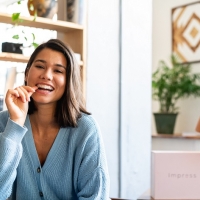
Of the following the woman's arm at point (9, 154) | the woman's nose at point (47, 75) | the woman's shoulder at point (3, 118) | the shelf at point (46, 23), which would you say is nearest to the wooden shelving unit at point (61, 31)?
the shelf at point (46, 23)

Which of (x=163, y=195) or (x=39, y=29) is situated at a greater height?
(x=39, y=29)

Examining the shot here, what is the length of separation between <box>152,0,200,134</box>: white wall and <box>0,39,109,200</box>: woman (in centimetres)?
333

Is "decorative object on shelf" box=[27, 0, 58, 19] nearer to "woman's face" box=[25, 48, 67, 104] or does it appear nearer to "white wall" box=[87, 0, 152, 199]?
"white wall" box=[87, 0, 152, 199]

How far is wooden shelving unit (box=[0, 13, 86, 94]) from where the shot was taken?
7.75 feet

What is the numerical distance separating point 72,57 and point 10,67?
3.13ft

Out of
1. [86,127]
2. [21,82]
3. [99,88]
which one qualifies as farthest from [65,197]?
[99,88]

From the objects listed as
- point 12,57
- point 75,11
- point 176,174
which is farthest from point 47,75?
point 75,11

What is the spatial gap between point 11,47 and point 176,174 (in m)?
1.26

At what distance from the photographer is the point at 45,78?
158cm

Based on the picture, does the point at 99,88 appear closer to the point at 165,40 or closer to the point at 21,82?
the point at 21,82

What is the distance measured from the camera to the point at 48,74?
1.57 m

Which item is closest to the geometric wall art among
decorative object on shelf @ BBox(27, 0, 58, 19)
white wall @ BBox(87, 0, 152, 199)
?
white wall @ BBox(87, 0, 152, 199)

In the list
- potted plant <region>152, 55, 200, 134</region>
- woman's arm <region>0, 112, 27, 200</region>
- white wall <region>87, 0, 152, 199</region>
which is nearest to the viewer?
woman's arm <region>0, 112, 27, 200</region>

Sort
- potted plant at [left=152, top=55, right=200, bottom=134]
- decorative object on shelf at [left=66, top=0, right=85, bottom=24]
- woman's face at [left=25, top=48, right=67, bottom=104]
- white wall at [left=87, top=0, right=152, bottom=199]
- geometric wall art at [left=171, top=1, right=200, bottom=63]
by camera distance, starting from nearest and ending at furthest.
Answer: woman's face at [left=25, top=48, right=67, bottom=104] < decorative object on shelf at [left=66, top=0, right=85, bottom=24] < white wall at [left=87, top=0, right=152, bottom=199] < potted plant at [left=152, top=55, right=200, bottom=134] < geometric wall art at [left=171, top=1, right=200, bottom=63]
